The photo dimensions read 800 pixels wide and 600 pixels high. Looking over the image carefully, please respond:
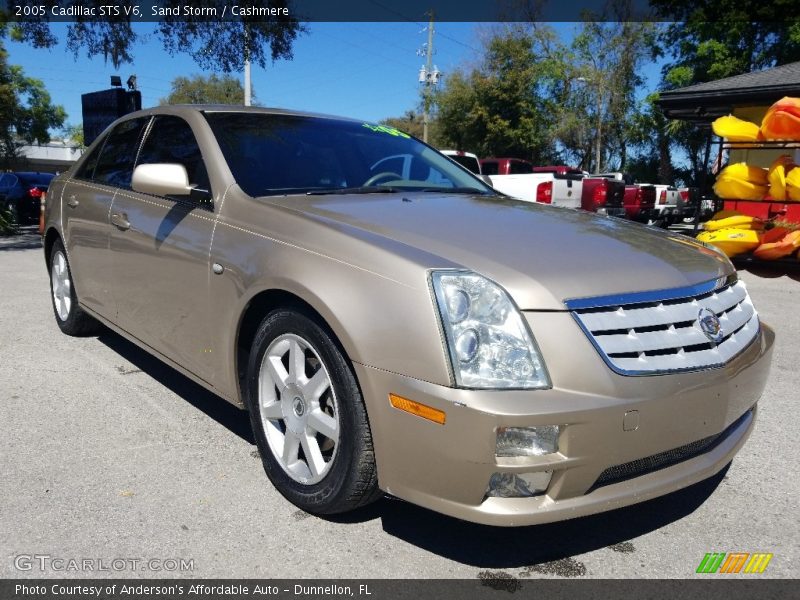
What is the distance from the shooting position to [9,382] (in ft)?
13.9

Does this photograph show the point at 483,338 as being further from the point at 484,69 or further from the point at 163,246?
the point at 484,69

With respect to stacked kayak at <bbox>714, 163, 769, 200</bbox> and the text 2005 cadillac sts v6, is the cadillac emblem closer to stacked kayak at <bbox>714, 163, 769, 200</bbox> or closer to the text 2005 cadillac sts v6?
the text 2005 cadillac sts v6

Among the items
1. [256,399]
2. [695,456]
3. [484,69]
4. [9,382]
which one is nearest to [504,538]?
[695,456]

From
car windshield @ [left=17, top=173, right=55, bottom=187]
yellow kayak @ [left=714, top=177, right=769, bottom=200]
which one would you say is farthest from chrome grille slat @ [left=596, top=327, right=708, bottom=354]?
car windshield @ [left=17, top=173, right=55, bottom=187]

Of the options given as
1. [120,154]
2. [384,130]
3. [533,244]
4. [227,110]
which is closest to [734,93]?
[384,130]

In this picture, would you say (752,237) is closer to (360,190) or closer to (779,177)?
(779,177)

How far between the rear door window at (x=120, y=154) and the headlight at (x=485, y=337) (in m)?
2.64

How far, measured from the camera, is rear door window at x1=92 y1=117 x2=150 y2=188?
4148 mm

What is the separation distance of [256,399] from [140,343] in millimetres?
1377

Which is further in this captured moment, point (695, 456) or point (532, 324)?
point (695, 456)

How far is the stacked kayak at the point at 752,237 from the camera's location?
863cm

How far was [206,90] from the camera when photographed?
49125 millimetres

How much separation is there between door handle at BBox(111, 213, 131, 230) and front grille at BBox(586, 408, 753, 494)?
2864 mm

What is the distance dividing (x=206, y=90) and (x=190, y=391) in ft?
162
